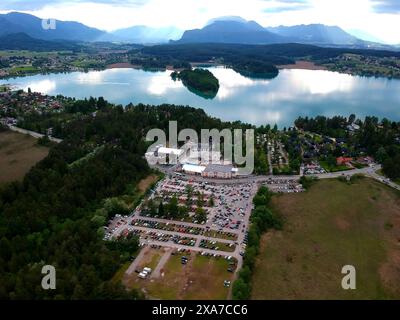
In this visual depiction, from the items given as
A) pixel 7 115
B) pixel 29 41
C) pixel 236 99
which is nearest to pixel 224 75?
pixel 236 99

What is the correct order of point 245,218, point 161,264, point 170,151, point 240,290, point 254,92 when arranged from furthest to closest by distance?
point 254,92 < point 170,151 < point 245,218 < point 161,264 < point 240,290

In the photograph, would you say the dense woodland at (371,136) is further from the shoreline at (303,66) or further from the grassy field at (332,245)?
the shoreline at (303,66)

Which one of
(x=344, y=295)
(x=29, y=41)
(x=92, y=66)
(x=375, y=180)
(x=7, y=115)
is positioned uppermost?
(x=29, y=41)

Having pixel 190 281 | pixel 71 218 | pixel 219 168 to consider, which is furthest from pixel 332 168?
pixel 71 218

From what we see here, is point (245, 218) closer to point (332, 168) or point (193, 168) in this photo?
point (193, 168)

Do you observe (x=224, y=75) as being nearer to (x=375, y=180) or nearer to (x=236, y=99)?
(x=236, y=99)
